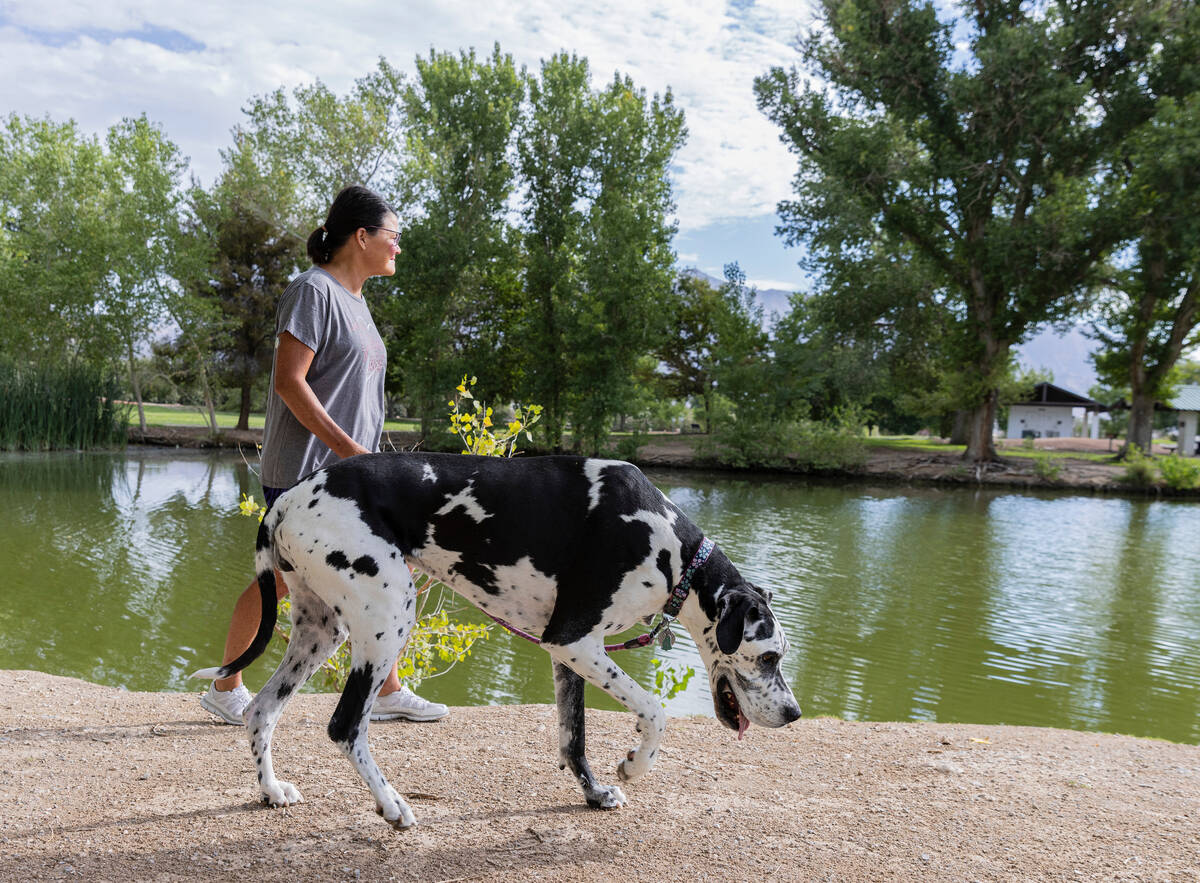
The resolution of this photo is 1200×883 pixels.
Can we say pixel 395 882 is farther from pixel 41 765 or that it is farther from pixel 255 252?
pixel 255 252

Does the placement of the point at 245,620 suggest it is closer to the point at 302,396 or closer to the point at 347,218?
the point at 302,396

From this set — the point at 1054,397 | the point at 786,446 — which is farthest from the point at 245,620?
the point at 1054,397

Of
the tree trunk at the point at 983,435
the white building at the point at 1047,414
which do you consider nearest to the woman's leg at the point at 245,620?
the tree trunk at the point at 983,435

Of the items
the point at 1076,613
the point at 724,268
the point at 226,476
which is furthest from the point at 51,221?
the point at 1076,613

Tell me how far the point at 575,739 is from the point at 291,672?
3.58ft

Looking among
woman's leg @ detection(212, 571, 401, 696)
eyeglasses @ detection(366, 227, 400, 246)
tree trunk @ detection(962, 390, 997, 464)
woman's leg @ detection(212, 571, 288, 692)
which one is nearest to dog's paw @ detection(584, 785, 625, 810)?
woman's leg @ detection(212, 571, 401, 696)

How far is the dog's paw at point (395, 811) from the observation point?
2949 millimetres

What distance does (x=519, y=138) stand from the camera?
3375 cm

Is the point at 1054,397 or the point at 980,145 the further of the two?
the point at 1054,397

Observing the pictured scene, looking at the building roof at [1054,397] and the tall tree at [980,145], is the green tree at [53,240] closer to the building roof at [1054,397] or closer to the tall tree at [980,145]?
the tall tree at [980,145]

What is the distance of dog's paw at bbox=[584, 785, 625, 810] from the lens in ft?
10.8

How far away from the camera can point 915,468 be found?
29.6 meters

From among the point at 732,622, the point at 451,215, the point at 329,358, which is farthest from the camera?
the point at 451,215

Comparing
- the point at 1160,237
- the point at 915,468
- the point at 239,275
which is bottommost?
the point at 915,468
